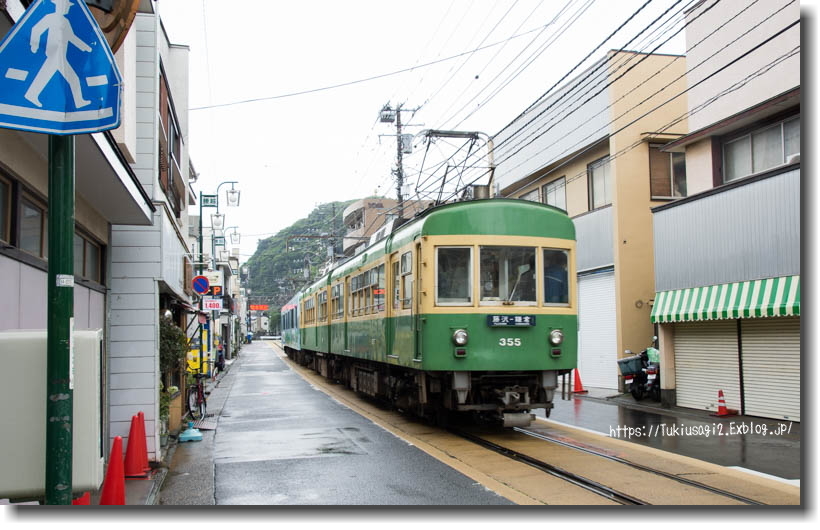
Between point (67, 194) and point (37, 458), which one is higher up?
point (67, 194)

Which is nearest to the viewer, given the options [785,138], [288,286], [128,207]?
[128,207]

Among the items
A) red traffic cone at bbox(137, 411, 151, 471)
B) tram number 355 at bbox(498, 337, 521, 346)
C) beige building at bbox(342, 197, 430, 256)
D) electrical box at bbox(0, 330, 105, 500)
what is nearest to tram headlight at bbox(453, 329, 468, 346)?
tram number 355 at bbox(498, 337, 521, 346)

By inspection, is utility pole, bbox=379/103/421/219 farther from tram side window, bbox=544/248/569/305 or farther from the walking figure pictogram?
the walking figure pictogram

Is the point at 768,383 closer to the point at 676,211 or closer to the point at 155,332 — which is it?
the point at 676,211

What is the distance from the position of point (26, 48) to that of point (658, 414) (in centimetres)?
1401

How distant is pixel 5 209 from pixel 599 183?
59.1 ft

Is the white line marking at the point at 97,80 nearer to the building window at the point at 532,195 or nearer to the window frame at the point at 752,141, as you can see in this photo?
the window frame at the point at 752,141

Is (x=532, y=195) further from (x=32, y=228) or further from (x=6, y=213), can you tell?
(x=6, y=213)

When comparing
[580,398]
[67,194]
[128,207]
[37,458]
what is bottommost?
[580,398]

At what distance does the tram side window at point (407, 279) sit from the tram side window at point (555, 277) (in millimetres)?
2010

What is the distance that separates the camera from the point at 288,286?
84.1m

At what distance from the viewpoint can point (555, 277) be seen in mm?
10797

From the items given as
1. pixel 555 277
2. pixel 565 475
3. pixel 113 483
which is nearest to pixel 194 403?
pixel 555 277

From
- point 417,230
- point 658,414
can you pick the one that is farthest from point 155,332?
point 658,414
